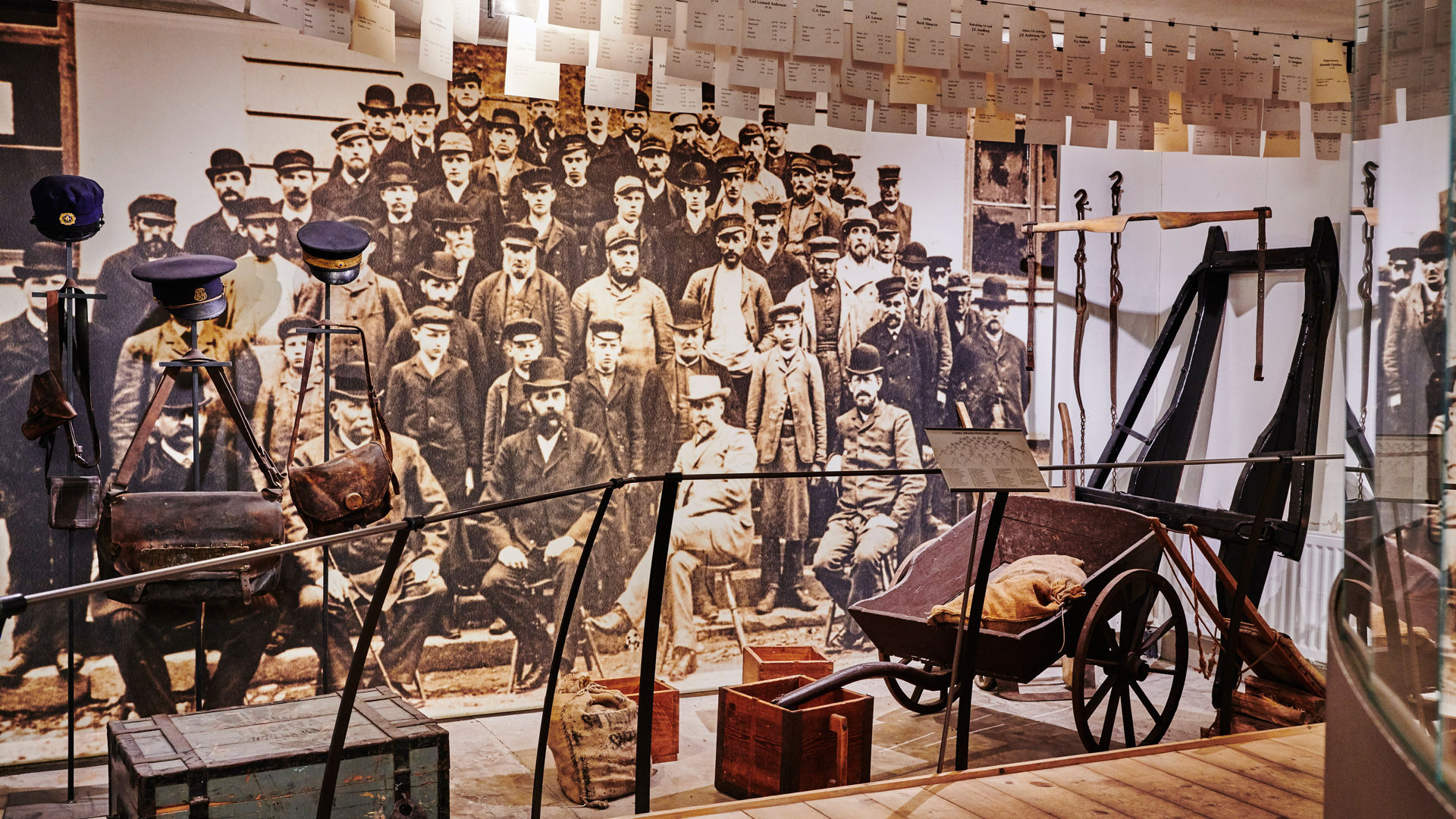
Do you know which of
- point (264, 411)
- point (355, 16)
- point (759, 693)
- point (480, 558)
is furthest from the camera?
point (480, 558)

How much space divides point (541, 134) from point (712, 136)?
2.87ft

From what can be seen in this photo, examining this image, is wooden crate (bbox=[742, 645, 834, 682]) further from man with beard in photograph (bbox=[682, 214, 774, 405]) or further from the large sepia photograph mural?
man with beard in photograph (bbox=[682, 214, 774, 405])

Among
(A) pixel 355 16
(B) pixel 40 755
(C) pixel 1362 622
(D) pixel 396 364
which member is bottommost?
(B) pixel 40 755

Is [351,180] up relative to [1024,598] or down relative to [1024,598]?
up

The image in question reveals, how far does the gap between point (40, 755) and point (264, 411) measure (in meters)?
1.61

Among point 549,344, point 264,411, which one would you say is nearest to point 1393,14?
point 549,344

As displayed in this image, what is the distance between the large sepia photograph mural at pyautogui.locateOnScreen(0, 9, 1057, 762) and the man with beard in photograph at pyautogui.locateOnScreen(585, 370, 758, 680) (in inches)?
0.7

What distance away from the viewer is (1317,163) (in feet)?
19.8

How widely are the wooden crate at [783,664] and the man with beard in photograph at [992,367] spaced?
6.06 feet

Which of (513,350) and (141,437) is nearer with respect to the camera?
(141,437)

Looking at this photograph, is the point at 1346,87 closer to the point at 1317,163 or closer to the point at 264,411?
the point at 1317,163

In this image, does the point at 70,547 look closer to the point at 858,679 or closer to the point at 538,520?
the point at 538,520

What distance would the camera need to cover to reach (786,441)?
5.87 m

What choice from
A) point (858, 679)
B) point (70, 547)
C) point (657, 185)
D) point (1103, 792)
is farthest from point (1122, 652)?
point (70, 547)
